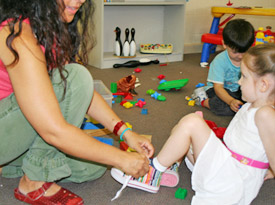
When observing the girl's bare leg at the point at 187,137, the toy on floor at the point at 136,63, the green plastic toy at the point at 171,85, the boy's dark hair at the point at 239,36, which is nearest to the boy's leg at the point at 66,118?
the girl's bare leg at the point at 187,137

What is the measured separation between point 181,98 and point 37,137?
4.03 ft

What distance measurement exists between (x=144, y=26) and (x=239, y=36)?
1554 millimetres

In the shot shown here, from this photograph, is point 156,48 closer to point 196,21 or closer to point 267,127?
point 196,21

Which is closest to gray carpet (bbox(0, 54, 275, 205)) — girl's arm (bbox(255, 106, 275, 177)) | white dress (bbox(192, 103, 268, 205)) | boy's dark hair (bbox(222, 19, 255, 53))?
white dress (bbox(192, 103, 268, 205))

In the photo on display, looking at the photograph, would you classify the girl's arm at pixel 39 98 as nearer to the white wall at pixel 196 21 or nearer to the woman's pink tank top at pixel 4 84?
the woman's pink tank top at pixel 4 84

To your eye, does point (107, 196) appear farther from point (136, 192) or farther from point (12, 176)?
point (12, 176)

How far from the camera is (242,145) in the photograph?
101cm

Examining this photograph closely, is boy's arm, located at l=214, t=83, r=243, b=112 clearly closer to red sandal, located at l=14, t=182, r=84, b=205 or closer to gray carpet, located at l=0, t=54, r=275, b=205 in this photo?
gray carpet, located at l=0, t=54, r=275, b=205

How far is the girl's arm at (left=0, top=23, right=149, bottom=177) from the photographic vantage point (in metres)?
0.82

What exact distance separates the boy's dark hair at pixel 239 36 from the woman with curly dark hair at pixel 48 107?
34.9 inches

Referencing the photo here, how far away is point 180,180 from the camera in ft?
4.02

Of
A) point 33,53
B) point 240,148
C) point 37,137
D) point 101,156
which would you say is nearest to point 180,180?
point 240,148

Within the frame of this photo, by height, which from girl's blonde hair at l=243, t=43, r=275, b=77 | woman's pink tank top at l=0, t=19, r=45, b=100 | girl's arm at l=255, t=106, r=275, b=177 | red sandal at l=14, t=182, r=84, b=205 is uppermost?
girl's blonde hair at l=243, t=43, r=275, b=77

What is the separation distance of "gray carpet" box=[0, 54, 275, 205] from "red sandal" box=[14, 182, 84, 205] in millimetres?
37
